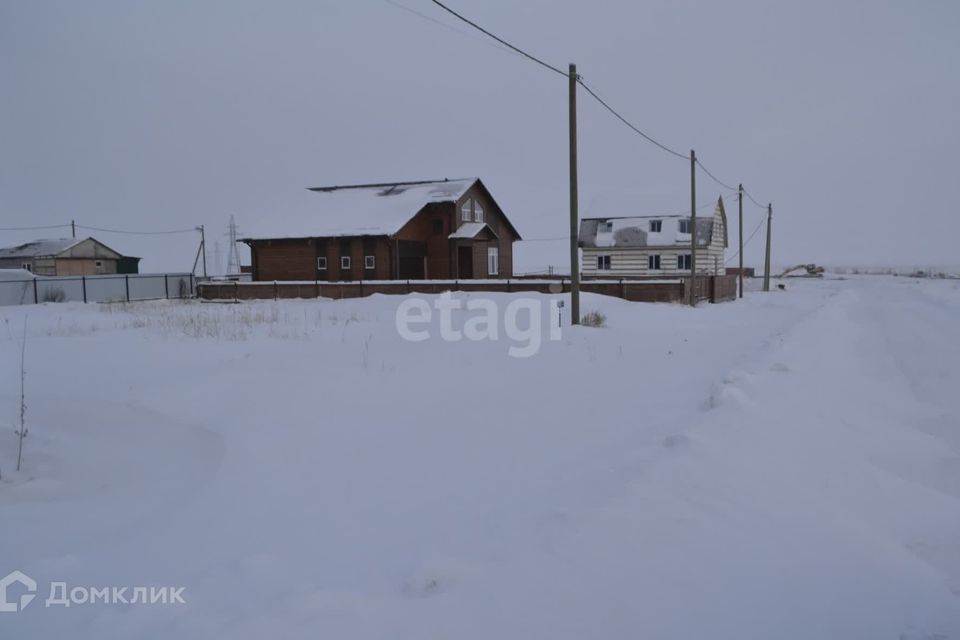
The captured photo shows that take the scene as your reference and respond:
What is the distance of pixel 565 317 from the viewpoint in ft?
62.5

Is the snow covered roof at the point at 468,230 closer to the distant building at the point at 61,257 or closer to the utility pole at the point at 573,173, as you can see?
the utility pole at the point at 573,173

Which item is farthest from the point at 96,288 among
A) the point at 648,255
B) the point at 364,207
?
the point at 648,255

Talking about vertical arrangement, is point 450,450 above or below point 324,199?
below

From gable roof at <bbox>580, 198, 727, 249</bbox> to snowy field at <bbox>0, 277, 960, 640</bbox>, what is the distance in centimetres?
3627

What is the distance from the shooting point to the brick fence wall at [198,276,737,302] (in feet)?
92.5

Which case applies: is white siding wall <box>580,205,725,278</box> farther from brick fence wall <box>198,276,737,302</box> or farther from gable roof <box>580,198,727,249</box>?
brick fence wall <box>198,276,737,302</box>

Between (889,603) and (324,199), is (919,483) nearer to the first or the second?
(889,603)

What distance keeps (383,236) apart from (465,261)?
7952 millimetres

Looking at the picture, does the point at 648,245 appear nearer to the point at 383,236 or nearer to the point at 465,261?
the point at 465,261

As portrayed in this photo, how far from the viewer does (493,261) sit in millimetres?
45031

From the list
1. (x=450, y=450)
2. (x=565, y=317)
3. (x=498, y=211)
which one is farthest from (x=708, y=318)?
(x=498, y=211)

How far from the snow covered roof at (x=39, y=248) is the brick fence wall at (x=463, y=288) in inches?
1464

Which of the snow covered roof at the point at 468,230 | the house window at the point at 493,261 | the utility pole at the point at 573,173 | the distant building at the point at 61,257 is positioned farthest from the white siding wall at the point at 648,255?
the distant building at the point at 61,257

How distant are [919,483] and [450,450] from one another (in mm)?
4457
